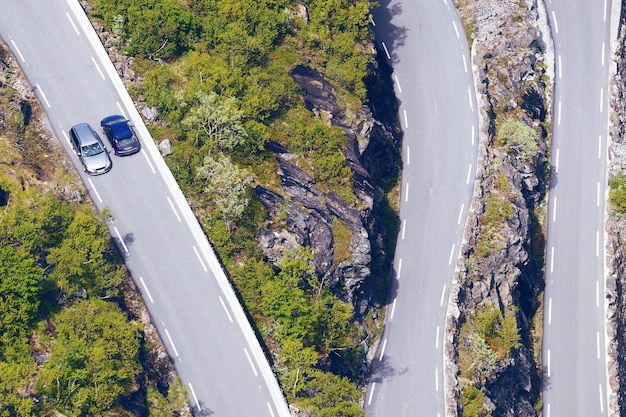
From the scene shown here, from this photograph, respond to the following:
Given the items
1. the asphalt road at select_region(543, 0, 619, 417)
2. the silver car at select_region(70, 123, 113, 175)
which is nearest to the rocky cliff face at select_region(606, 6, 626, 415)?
the asphalt road at select_region(543, 0, 619, 417)

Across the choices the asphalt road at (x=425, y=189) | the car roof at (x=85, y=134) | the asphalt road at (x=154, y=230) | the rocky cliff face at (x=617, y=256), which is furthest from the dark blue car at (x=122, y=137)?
the rocky cliff face at (x=617, y=256)

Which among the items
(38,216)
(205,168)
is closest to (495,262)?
(205,168)

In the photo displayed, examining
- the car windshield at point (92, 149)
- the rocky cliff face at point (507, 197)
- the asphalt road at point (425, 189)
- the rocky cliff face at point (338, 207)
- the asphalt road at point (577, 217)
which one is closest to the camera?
the car windshield at point (92, 149)

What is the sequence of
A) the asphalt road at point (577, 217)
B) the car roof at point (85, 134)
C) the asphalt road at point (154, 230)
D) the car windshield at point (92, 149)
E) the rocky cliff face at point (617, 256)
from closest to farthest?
the asphalt road at point (154, 230) → the car windshield at point (92, 149) → the car roof at point (85, 134) → the asphalt road at point (577, 217) → the rocky cliff face at point (617, 256)

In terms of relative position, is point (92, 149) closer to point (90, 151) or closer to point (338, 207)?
point (90, 151)

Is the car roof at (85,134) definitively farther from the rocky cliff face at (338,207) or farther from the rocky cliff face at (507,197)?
the rocky cliff face at (507,197)

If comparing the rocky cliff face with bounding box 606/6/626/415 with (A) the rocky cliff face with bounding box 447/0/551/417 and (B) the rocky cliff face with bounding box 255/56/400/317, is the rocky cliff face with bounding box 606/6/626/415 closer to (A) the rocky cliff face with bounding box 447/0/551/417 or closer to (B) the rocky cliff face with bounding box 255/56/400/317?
(A) the rocky cliff face with bounding box 447/0/551/417

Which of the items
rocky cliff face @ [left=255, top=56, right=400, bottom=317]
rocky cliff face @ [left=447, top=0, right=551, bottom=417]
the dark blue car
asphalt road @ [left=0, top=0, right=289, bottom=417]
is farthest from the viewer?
rocky cliff face @ [left=447, top=0, right=551, bottom=417]
